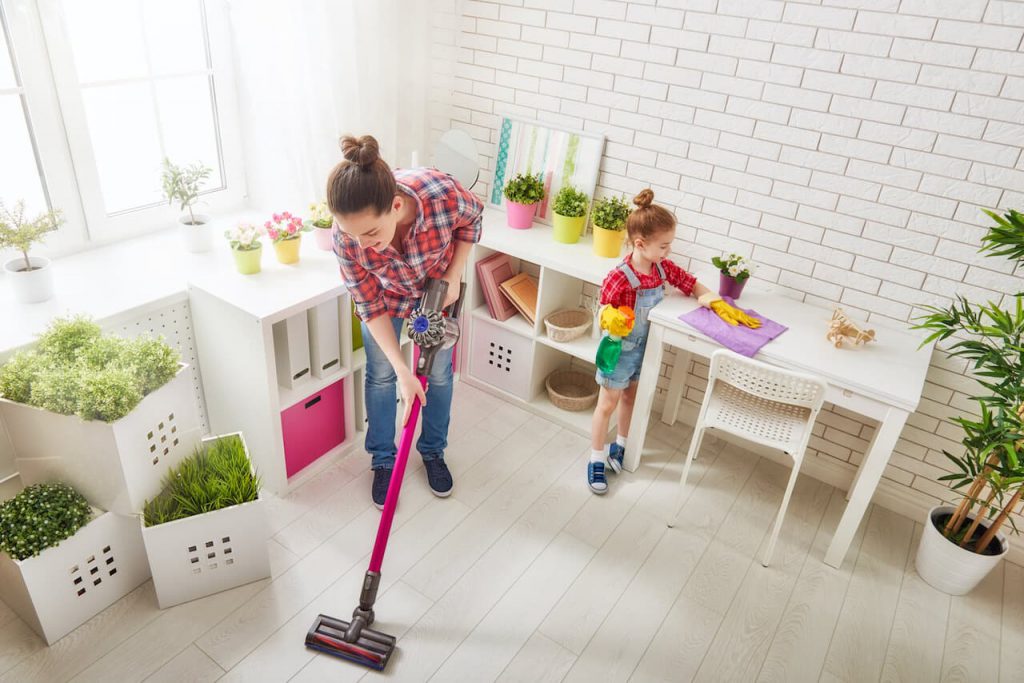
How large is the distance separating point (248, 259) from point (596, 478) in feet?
4.80

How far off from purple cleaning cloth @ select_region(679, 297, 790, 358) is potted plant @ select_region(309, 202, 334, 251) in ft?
4.27

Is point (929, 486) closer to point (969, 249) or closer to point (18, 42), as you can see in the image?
point (969, 249)

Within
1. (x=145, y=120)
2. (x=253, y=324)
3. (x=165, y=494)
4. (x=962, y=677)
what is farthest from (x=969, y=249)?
(x=145, y=120)

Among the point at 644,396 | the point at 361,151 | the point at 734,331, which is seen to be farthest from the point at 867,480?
the point at 361,151

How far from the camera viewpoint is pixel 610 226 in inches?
107

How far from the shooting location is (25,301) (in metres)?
2.15

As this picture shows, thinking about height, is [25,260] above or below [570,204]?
below

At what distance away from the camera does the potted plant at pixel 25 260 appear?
2074mm

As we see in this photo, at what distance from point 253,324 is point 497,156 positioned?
4.57ft

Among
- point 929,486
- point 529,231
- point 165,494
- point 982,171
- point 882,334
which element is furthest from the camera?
point 529,231

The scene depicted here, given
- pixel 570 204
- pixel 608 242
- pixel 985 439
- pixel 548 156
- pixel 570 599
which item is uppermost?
pixel 548 156

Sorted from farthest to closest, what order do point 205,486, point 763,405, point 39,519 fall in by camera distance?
1. point 763,405
2. point 205,486
3. point 39,519

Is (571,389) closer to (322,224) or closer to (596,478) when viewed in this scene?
(596,478)

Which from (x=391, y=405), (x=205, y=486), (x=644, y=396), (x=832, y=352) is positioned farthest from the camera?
(x=644, y=396)
